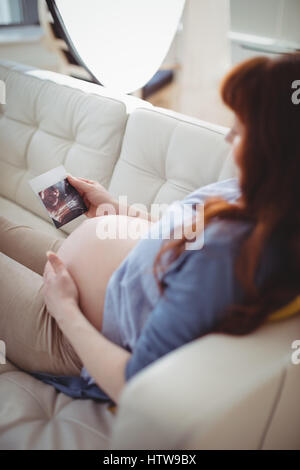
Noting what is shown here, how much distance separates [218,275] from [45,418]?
21.1 inches

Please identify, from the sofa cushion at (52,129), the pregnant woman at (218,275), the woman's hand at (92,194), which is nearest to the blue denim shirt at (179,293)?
the pregnant woman at (218,275)

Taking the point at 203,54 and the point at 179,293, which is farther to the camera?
the point at 203,54

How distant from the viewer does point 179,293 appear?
774 mm

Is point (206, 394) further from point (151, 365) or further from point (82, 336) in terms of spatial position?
point (82, 336)

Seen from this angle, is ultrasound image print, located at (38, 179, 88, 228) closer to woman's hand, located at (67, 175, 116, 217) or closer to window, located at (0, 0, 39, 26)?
woman's hand, located at (67, 175, 116, 217)

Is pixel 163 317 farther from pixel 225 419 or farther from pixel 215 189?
pixel 215 189

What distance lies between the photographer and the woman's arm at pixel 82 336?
2.81 feet

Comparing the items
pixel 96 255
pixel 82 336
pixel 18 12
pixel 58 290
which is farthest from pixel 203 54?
pixel 18 12

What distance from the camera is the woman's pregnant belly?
104 centimetres

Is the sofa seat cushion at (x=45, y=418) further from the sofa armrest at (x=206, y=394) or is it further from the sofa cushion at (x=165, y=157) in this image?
the sofa cushion at (x=165, y=157)

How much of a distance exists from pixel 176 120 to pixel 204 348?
995 millimetres

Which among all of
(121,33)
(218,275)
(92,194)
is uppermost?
(121,33)

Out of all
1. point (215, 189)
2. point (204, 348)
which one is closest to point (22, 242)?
point (215, 189)

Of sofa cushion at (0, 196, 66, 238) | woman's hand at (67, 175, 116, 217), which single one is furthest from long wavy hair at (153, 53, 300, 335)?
sofa cushion at (0, 196, 66, 238)
